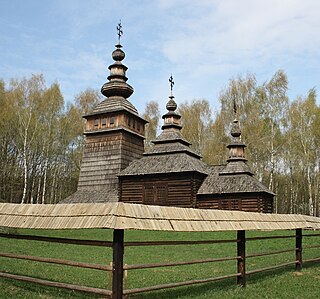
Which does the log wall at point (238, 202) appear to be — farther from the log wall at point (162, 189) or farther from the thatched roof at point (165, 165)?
the thatched roof at point (165, 165)

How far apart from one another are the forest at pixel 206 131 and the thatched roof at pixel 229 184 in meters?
7.33

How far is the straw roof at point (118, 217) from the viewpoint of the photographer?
17.9 ft

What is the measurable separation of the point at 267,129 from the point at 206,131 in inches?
288

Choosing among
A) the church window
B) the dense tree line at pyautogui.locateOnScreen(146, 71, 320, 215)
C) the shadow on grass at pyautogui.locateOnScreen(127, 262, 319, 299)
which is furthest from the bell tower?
the shadow on grass at pyautogui.locateOnScreen(127, 262, 319, 299)

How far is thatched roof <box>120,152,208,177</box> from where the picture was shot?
2808cm

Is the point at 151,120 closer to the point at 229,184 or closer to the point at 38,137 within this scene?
the point at 38,137

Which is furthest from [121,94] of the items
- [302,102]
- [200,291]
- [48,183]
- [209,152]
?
[200,291]

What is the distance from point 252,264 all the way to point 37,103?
100ft

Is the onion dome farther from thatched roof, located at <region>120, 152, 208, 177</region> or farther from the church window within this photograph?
the church window

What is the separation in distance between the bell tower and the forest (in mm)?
6095

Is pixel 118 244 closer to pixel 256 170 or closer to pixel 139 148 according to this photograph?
pixel 139 148

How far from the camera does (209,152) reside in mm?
42594

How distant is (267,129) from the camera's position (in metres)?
39.1

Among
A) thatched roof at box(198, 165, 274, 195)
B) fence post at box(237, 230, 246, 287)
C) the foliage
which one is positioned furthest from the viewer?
the foliage
